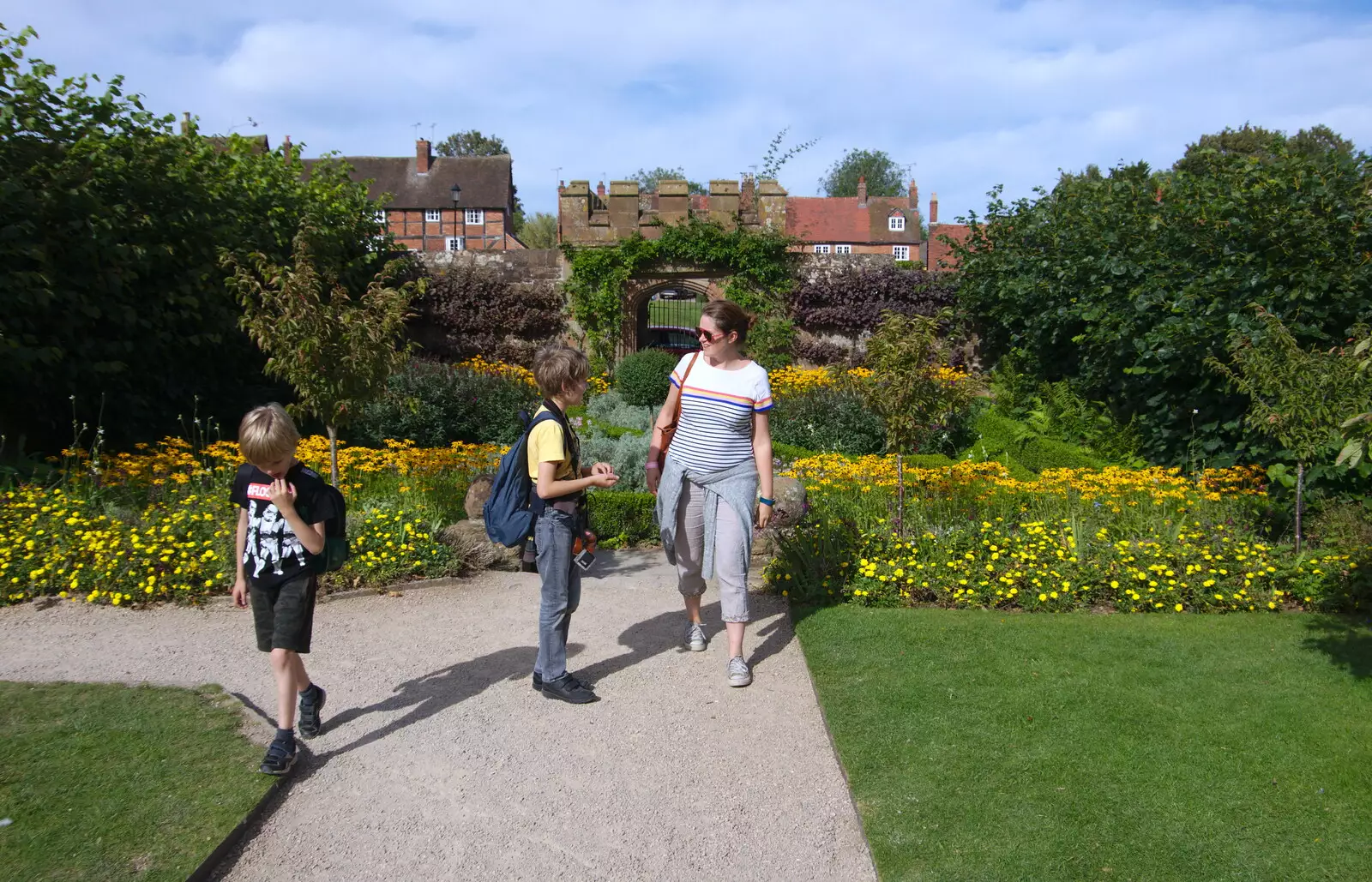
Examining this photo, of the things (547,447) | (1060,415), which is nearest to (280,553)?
(547,447)

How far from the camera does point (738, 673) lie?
433 centimetres

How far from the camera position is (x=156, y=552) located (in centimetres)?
543

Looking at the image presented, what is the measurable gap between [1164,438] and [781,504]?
4.12m

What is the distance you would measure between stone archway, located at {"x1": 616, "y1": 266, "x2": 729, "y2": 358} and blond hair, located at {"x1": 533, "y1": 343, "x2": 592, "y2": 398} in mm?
10378

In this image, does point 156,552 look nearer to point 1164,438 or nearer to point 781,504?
point 781,504

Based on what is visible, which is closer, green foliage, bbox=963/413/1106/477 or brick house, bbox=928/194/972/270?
green foliage, bbox=963/413/1106/477

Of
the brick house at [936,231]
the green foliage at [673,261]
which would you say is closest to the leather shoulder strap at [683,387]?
the green foliage at [673,261]

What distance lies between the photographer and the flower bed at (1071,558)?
541 centimetres

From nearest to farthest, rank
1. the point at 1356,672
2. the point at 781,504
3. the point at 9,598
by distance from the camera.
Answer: the point at 1356,672 → the point at 9,598 → the point at 781,504

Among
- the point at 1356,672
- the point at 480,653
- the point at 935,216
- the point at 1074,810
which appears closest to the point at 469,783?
the point at 480,653

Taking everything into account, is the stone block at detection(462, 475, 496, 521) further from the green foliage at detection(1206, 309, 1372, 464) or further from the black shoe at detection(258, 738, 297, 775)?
the green foliage at detection(1206, 309, 1372, 464)

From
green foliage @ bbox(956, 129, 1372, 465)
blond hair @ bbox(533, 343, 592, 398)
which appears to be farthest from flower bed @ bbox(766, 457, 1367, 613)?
blond hair @ bbox(533, 343, 592, 398)

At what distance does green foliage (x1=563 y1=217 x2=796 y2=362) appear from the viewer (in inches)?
550

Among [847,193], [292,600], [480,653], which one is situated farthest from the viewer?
[847,193]
